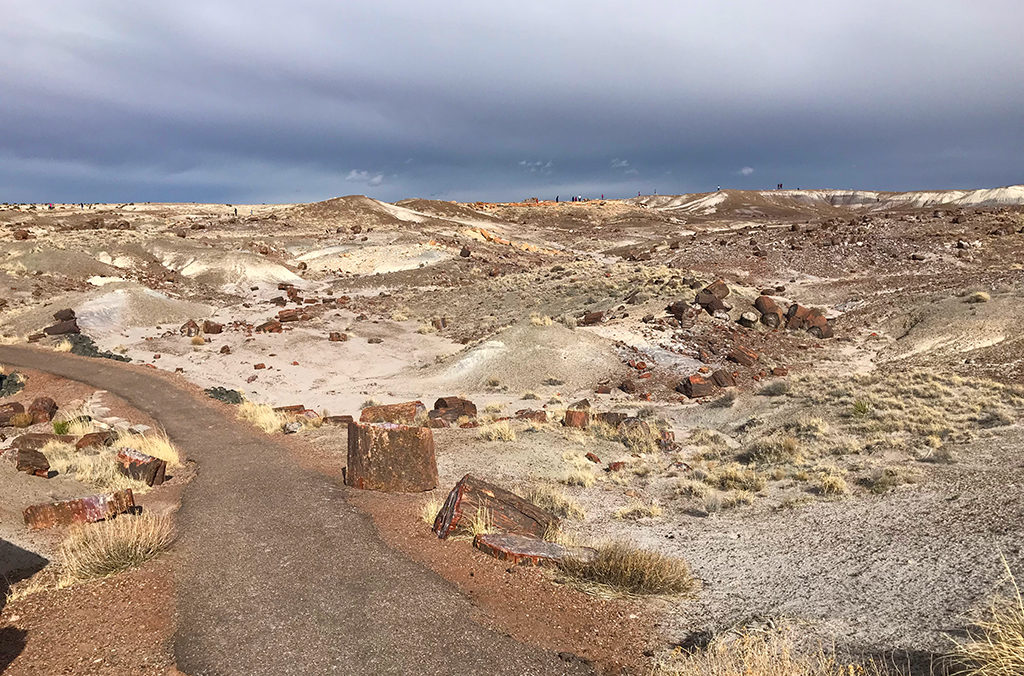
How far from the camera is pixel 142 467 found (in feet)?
36.3

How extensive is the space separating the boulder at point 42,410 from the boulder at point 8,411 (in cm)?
32

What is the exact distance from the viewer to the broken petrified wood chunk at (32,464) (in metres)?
11.0

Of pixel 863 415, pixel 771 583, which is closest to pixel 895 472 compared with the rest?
pixel 863 415

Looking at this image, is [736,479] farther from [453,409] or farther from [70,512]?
[70,512]

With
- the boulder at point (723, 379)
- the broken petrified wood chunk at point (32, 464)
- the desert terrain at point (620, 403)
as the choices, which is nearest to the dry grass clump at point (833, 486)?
the desert terrain at point (620, 403)

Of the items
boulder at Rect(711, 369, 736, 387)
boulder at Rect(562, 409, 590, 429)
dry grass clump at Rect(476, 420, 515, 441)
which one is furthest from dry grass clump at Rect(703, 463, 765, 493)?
boulder at Rect(711, 369, 736, 387)

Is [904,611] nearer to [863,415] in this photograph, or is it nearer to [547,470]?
[547,470]

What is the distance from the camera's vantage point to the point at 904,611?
5.59 m

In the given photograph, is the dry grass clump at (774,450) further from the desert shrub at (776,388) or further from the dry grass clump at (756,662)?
the dry grass clump at (756,662)

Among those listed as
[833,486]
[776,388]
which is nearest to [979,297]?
[776,388]

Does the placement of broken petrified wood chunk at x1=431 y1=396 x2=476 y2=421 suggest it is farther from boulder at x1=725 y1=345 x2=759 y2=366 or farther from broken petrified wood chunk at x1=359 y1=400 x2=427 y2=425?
boulder at x1=725 y1=345 x2=759 y2=366

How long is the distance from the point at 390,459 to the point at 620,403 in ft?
36.0

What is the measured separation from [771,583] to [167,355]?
28.3 meters

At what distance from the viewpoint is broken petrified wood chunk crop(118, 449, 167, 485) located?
11.0 meters
